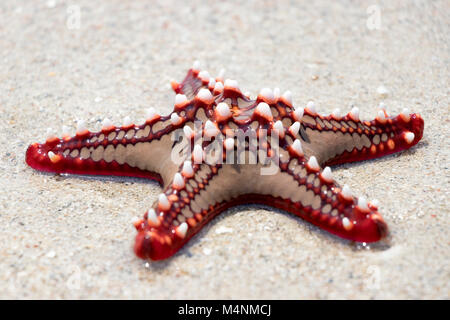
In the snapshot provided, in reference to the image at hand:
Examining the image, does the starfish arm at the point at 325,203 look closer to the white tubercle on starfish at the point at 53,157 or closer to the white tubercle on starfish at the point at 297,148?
the white tubercle on starfish at the point at 297,148

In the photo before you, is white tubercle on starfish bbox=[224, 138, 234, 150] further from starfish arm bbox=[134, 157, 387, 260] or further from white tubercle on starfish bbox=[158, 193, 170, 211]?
white tubercle on starfish bbox=[158, 193, 170, 211]

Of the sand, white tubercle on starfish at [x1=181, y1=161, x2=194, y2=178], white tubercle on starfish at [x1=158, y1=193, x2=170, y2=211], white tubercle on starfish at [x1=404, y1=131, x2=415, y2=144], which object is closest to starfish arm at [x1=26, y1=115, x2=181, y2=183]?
the sand

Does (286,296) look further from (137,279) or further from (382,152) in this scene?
(382,152)

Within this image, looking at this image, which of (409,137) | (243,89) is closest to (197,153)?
(409,137)

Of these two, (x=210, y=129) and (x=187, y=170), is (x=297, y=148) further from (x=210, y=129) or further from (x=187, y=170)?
(x=187, y=170)

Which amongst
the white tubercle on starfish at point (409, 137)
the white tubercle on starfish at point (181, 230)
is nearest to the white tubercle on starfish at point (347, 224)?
the white tubercle on starfish at point (181, 230)
